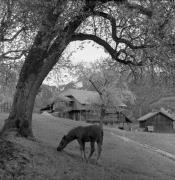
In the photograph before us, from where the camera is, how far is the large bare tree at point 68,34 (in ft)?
56.3

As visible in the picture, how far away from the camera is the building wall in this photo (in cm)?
9456

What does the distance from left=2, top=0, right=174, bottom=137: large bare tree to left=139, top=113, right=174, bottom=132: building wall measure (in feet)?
251

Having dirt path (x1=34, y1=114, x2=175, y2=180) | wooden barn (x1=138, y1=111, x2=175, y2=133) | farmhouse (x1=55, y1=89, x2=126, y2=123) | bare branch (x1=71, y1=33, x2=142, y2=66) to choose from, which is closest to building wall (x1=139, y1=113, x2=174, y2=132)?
wooden barn (x1=138, y1=111, x2=175, y2=133)

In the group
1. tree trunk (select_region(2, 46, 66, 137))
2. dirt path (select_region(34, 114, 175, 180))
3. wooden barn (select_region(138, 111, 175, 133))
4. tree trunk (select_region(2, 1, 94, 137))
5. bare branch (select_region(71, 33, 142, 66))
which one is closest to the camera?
dirt path (select_region(34, 114, 175, 180))

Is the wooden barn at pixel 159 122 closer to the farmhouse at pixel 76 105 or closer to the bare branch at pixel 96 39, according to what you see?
the farmhouse at pixel 76 105

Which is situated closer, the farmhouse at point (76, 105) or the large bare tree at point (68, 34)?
the large bare tree at point (68, 34)

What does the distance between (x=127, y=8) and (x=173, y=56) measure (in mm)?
3521

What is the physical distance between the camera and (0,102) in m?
75.7

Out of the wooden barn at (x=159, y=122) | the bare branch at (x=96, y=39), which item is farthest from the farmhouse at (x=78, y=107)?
the bare branch at (x=96, y=39)

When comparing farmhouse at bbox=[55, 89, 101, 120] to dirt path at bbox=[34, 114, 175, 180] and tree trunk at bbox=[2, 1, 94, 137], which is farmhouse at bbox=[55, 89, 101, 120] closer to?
dirt path at bbox=[34, 114, 175, 180]

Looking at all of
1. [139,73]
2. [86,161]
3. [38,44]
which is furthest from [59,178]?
[139,73]

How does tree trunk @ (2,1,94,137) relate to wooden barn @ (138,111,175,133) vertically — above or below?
above

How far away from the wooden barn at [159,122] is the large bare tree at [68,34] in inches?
3000

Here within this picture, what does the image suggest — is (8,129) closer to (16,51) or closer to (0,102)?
(16,51)
